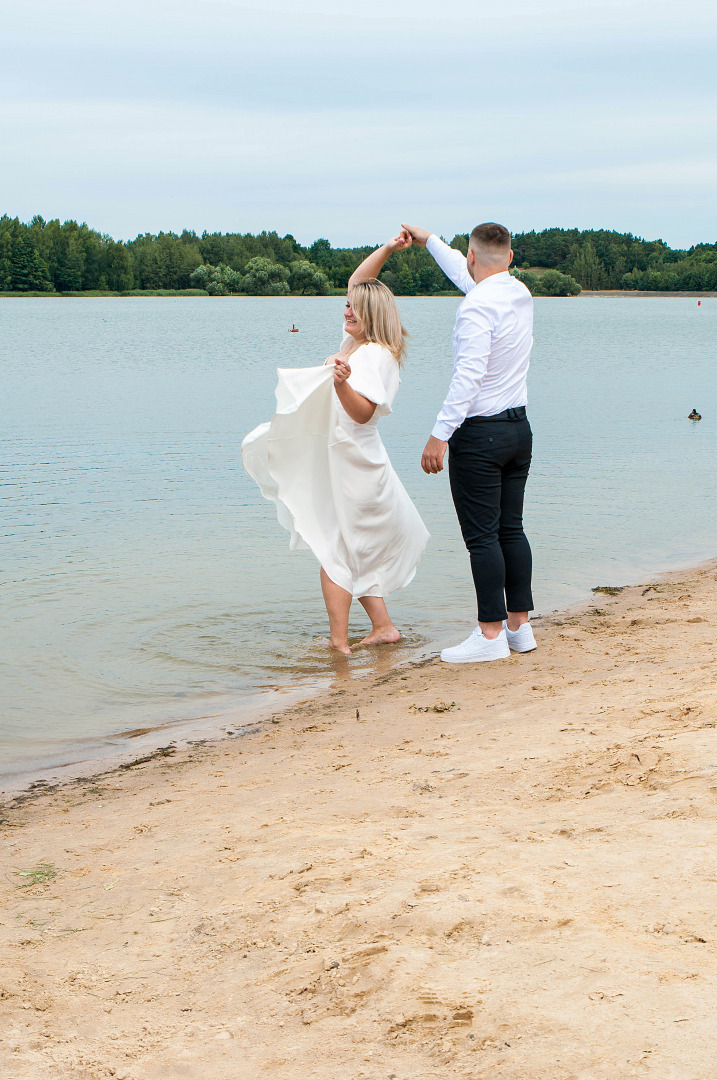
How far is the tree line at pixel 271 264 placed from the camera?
114m

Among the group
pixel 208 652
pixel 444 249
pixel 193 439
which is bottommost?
pixel 208 652

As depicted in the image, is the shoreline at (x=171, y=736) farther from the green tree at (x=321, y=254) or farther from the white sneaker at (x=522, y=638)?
the green tree at (x=321, y=254)

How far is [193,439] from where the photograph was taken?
61.6 feet

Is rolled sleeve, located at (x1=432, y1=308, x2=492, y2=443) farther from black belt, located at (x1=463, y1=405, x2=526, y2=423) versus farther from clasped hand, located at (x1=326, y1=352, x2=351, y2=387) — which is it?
clasped hand, located at (x1=326, y1=352, x2=351, y2=387)

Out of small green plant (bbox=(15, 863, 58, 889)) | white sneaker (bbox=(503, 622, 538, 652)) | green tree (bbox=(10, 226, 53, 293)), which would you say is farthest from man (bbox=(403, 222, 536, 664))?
green tree (bbox=(10, 226, 53, 293))

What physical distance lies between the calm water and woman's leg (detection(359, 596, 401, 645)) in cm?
14

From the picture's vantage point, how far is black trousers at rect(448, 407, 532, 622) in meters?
5.75

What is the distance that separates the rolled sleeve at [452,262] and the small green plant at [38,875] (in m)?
3.96

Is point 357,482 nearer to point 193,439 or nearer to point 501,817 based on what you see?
point 501,817

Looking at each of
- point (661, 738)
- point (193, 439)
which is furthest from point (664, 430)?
point (661, 738)

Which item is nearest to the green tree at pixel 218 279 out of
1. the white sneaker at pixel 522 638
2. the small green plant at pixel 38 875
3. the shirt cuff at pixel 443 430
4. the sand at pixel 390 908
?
the white sneaker at pixel 522 638

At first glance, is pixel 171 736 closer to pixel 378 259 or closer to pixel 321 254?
pixel 378 259

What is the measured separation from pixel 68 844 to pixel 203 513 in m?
8.42

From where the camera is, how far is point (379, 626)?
285 inches
